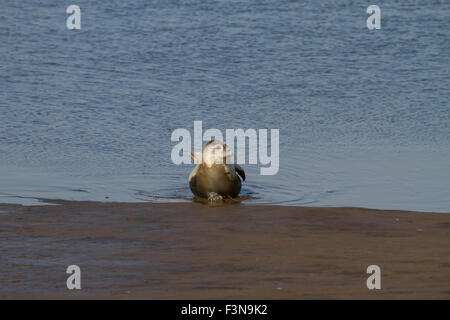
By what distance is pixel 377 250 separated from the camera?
8227mm

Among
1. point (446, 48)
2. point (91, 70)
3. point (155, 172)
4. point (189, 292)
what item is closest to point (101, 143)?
point (155, 172)

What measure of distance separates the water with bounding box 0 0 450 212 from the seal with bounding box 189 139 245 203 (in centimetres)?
35

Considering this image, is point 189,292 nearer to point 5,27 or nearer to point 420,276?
point 420,276

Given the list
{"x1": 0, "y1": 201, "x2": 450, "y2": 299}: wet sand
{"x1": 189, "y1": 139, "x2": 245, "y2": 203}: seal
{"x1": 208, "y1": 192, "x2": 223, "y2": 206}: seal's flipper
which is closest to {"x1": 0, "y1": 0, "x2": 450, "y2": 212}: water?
{"x1": 189, "y1": 139, "x2": 245, "y2": 203}: seal

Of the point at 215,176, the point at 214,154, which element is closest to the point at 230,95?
the point at 214,154

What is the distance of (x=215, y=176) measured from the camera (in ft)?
34.0

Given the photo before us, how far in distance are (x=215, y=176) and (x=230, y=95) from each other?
6899 millimetres

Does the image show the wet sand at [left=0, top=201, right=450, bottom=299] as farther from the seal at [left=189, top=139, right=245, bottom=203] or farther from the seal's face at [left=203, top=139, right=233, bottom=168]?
the seal's face at [left=203, top=139, right=233, bottom=168]

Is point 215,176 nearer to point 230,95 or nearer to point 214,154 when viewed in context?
point 214,154

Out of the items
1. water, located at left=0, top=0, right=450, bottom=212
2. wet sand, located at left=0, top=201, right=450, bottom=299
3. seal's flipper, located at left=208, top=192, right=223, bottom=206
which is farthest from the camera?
water, located at left=0, top=0, right=450, bottom=212

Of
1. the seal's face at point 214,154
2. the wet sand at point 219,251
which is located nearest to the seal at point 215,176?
the seal's face at point 214,154

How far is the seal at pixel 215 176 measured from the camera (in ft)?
34.0

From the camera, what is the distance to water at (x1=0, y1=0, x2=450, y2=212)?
11.5 metres
